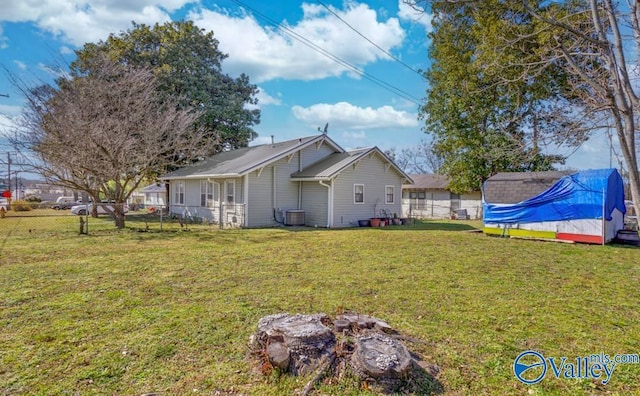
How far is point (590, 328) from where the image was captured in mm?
4211

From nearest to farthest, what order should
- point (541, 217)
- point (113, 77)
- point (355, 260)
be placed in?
point (355, 260) → point (541, 217) → point (113, 77)

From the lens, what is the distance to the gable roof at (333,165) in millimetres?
15633

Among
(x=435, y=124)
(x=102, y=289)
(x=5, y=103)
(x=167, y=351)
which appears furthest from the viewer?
(x=435, y=124)

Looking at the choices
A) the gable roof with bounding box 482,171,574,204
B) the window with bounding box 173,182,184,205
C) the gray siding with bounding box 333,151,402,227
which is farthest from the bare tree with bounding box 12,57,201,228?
the gable roof with bounding box 482,171,574,204

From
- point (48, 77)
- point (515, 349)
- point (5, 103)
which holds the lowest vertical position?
point (515, 349)

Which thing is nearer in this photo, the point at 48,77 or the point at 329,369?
the point at 329,369

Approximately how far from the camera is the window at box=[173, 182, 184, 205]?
2056 centimetres

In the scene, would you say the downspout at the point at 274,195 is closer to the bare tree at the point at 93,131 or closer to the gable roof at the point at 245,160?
the gable roof at the point at 245,160

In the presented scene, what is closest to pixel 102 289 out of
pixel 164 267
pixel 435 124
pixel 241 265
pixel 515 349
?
pixel 164 267

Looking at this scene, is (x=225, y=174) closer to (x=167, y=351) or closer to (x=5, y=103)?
(x=5, y=103)

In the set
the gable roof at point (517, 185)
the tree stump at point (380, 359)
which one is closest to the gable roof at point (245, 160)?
the gable roof at point (517, 185)

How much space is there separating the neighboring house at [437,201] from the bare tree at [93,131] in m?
18.9

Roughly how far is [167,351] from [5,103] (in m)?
17.3

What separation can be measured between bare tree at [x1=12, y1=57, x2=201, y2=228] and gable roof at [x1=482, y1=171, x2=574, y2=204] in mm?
13945
